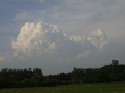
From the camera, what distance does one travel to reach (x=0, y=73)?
13675 centimetres

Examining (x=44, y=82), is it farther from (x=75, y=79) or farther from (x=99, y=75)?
(x=99, y=75)

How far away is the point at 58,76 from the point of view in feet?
460

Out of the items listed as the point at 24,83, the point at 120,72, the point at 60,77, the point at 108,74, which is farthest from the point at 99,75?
the point at 24,83

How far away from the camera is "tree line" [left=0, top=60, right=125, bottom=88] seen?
304 ft

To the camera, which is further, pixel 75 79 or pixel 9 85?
pixel 75 79

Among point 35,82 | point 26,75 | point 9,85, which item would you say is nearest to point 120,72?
point 26,75

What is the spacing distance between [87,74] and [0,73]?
36731mm

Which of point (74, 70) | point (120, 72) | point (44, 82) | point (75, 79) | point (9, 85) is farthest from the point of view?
point (120, 72)

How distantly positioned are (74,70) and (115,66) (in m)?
22.7

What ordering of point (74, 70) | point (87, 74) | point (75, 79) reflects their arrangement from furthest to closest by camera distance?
point (87, 74) → point (74, 70) → point (75, 79)

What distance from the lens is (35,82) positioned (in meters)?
94.3

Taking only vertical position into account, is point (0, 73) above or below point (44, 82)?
above

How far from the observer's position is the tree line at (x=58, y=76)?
9276 centimetres

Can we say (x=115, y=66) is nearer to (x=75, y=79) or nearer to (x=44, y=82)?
(x=75, y=79)
